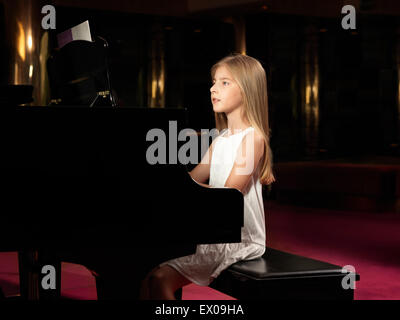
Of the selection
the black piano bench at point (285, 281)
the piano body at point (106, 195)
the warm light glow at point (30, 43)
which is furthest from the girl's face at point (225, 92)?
the warm light glow at point (30, 43)

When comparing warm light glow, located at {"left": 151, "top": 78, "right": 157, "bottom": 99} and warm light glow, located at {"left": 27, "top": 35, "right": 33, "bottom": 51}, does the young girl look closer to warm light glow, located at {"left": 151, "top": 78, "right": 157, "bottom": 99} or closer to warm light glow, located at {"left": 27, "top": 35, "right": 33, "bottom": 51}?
warm light glow, located at {"left": 27, "top": 35, "right": 33, "bottom": 51}

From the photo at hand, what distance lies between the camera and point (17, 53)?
12.4 ft

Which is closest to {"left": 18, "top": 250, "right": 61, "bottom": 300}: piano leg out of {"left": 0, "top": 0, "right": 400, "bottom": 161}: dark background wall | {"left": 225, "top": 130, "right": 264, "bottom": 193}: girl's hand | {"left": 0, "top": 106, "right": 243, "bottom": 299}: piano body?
{"left": 0, "top": 106, "right": 243, "bottom": 299}: piano body

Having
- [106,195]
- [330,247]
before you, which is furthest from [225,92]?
[330,247]

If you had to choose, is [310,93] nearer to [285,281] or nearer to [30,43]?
[30,43]

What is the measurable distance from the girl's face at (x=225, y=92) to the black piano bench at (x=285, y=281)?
587 millimetres

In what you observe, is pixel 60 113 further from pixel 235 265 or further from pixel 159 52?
pixel 159 52

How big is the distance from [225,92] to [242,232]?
53 cm

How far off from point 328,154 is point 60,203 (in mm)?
10215

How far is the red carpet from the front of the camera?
12.3ft

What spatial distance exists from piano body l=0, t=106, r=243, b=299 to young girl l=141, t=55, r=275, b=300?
0.28m

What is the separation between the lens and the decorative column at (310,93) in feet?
36.9

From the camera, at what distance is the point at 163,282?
208cm
